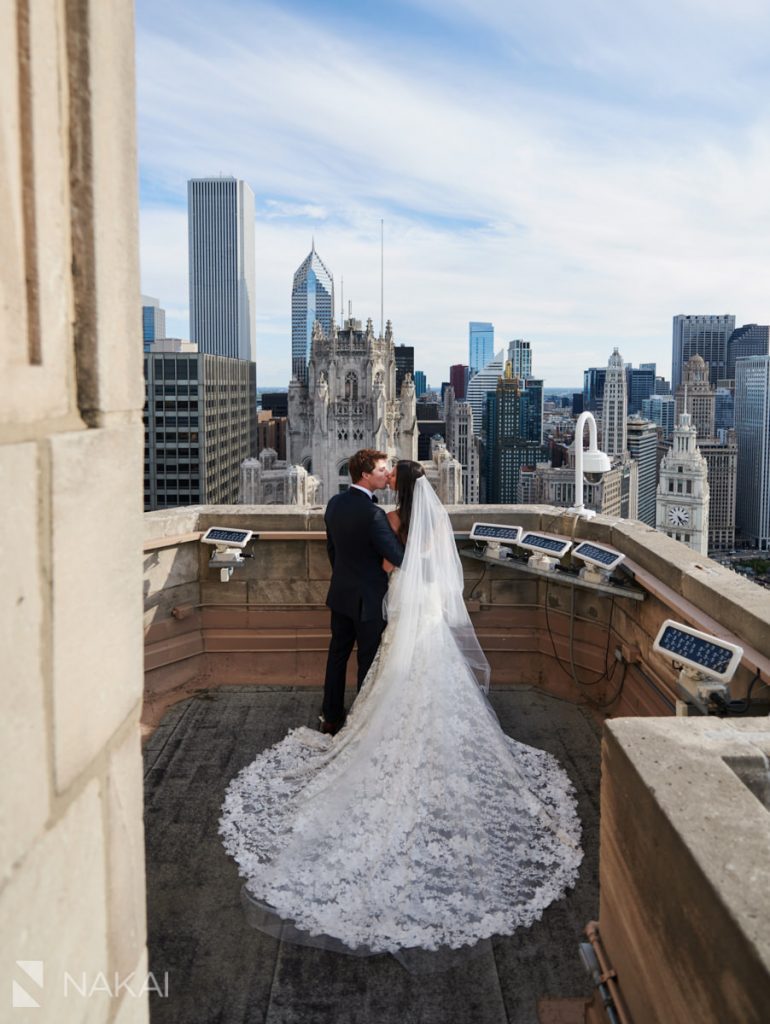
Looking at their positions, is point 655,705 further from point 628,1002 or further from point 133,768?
point 133,768

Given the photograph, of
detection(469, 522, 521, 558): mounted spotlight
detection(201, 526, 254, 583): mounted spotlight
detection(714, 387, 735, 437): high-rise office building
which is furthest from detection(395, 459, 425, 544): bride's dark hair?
detection(714, 387, 735, 437): high-rise office building

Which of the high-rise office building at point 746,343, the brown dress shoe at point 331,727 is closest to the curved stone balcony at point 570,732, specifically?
the brown dress shoe at point 331,727

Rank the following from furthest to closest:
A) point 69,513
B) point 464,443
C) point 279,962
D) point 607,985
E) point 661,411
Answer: point 661,411 → point 464,443 → point 279,962 → point 607,985 → point 69,513

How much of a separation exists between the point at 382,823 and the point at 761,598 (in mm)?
1991

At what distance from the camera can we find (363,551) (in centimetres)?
485

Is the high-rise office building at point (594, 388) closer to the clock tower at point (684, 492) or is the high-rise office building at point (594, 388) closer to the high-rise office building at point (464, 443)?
the high-rise office building at point (464, 443)

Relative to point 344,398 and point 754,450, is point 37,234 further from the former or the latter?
point 754,450

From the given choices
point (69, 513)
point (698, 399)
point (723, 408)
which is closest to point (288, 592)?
point (69, 513)

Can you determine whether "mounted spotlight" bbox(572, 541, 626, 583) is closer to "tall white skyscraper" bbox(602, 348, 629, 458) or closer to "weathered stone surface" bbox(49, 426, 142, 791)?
"weathered stone surface" bbox(49, 426, 142, 791)

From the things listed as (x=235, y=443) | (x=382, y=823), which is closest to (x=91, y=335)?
(x=382, y=823)

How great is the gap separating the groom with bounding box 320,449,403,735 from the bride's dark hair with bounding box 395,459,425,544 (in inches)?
4.8

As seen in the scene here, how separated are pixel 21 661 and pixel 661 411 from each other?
189961 millimetres

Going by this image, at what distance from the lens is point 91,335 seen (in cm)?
128

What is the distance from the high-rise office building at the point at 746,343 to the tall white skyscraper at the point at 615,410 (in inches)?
2626
